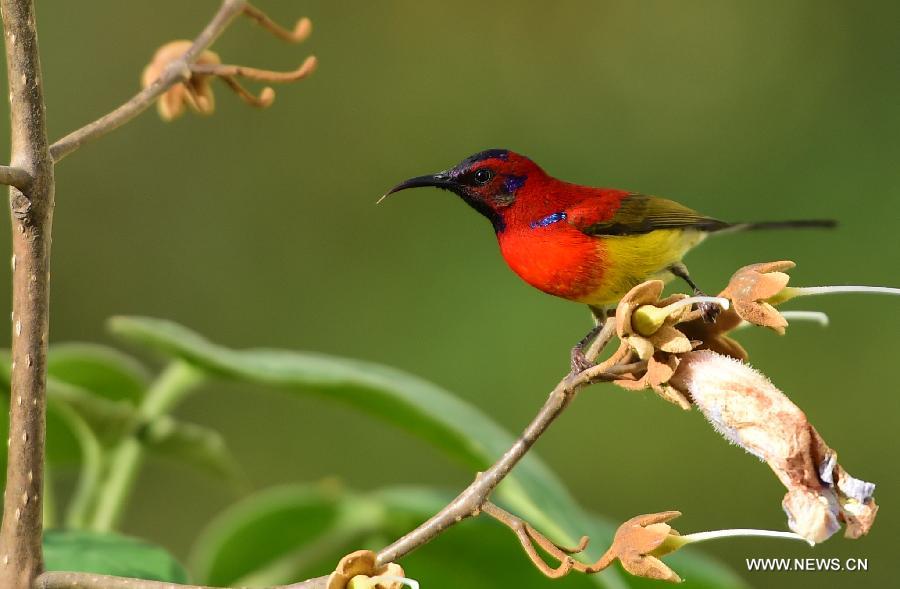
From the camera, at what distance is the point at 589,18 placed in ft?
15.6

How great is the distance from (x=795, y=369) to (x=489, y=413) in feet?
3.75

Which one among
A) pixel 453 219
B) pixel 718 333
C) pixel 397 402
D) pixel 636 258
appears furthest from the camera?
pixel 453 219

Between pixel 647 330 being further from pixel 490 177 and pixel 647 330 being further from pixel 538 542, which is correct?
pixel 490 177

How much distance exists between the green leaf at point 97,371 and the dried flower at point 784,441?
1.18 metres

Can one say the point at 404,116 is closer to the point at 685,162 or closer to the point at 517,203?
the point at 685,162

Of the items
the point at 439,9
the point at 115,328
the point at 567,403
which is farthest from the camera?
the point at 439,9

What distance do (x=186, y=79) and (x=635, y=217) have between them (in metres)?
0.48

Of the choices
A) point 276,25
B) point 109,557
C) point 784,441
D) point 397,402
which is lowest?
point 109,557

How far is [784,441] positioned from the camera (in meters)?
0.77

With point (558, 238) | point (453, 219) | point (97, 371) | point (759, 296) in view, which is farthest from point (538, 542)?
point (453, 219)

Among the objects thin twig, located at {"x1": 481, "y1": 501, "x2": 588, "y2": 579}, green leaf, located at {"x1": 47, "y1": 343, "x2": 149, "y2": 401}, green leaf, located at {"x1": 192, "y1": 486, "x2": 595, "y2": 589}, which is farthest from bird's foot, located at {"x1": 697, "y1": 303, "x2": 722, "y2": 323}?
green leaf, located at {"x1": 47, "y1": 343, "x2": 149, "y2": 401}

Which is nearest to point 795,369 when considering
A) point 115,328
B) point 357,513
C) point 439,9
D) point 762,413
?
point 439,9

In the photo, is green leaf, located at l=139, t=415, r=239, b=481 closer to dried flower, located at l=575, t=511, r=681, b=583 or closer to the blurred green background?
dried flower, located at l=575, t=511, r=681, b=583

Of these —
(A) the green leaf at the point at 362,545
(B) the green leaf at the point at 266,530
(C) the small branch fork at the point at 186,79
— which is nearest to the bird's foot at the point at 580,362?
(C) the small branch fork at the point at 186,79
